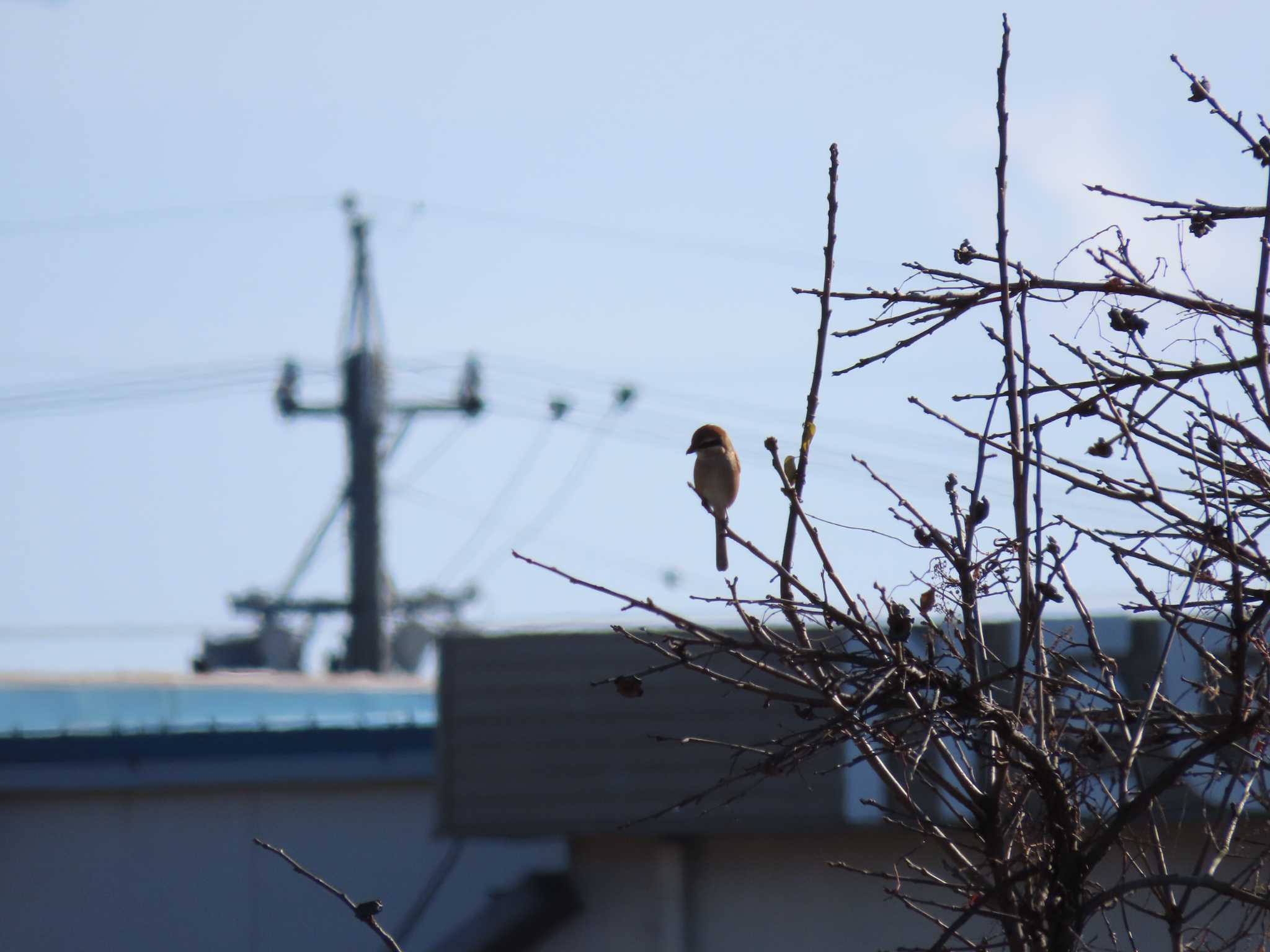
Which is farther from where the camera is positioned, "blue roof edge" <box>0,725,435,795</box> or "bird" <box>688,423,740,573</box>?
"blue roof edge" <box>0,725,435,795</box>

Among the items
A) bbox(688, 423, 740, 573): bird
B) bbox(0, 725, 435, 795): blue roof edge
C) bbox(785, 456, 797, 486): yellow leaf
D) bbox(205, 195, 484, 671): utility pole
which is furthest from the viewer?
bbox(205, 195, 484, 671): utility pole

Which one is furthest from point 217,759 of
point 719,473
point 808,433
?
point 808,433

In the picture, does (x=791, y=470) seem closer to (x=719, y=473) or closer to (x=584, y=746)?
(x=719, y=473)

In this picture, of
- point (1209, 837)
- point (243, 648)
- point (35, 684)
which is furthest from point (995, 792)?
point (243, 648)

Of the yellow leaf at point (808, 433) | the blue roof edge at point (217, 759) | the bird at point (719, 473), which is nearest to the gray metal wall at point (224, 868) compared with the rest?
the blue roof edge at point (217, 759)

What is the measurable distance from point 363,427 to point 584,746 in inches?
490

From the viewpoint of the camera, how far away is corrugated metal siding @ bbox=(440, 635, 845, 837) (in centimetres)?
1118

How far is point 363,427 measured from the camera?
2334 centimetres

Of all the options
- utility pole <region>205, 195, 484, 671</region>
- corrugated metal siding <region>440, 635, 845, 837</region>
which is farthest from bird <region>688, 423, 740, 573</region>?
utility pole <region>205, 195, 484, 671</region>

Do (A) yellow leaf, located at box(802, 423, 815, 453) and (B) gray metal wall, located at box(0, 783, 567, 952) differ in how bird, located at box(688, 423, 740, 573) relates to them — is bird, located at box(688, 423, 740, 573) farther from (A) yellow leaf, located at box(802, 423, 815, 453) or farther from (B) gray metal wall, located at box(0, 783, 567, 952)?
(B) gray metal wall, located at box(0, 783, 567, 952)

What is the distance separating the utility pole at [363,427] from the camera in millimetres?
22859

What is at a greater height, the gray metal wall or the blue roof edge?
the blue roof edge

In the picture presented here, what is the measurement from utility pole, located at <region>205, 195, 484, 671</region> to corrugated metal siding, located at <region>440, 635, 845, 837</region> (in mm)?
10949

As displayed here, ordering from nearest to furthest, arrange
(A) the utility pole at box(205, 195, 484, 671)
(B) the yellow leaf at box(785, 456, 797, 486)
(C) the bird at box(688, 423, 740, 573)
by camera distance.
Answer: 1. (B) the yellow leaf at box(785, 456, 797, 486)
2. (C) the bird at box(688, 423, 740, 573)
3. (A) the utility pole at box(205, 195, 484, 671)
